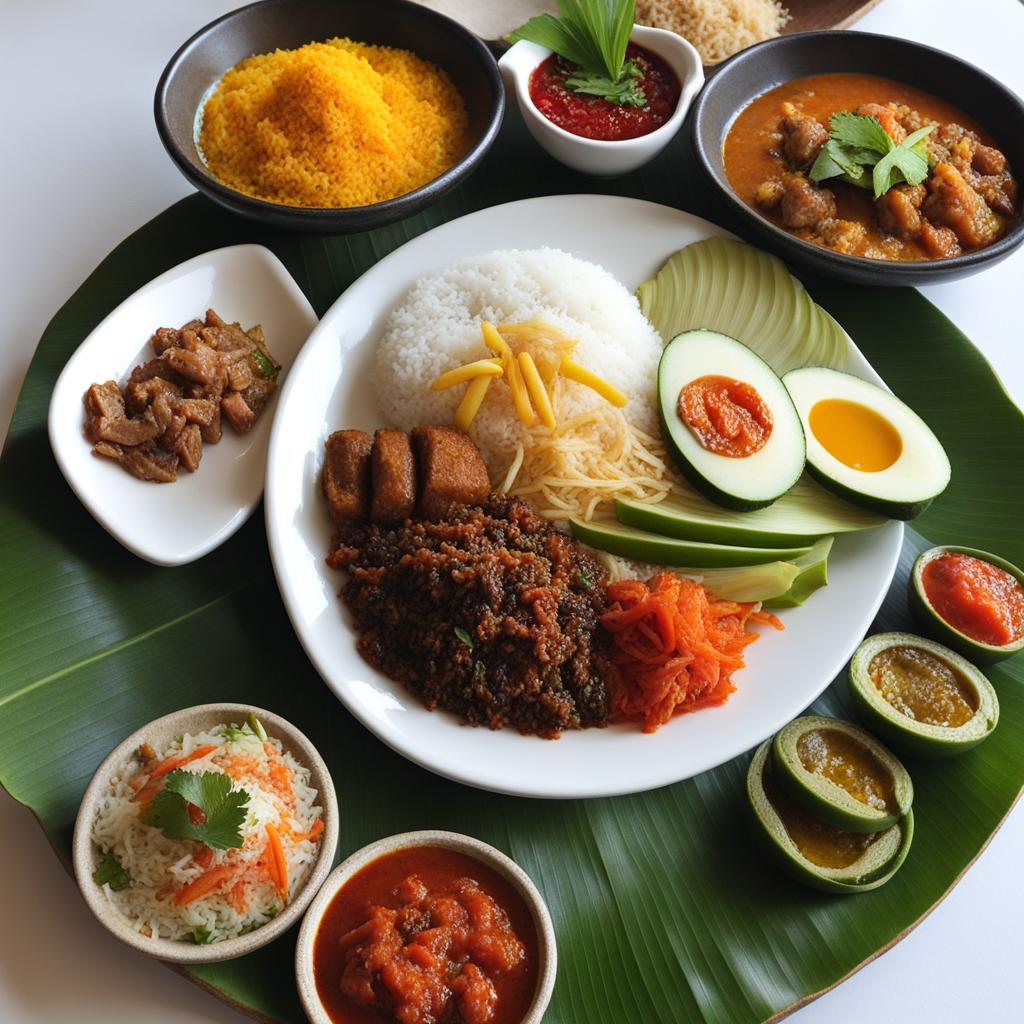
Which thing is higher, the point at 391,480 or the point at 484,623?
the point at 391,480

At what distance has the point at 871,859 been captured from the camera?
287cm

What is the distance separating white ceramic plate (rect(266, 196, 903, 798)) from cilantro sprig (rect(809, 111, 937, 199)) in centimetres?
69

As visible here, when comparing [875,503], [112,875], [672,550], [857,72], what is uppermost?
[857,72]

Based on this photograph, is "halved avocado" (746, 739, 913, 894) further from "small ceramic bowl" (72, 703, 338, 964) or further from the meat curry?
the meat curry

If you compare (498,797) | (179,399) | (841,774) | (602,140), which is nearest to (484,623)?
(498,797)

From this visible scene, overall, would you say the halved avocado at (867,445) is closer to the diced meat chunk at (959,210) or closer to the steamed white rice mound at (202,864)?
the diced meat chunk at (959,210)

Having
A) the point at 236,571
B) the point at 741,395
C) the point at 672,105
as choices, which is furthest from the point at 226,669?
the point at 672,105

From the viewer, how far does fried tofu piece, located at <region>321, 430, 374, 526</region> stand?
3.33m

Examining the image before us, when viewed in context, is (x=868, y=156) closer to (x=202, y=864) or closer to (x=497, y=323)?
(x=497, y=323)

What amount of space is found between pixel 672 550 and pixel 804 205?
5.92 feet

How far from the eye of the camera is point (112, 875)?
8.41ft

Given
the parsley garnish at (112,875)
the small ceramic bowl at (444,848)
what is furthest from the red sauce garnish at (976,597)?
the parsley garnish at (112,875)

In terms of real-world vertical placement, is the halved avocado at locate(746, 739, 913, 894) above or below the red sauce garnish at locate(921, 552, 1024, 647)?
below

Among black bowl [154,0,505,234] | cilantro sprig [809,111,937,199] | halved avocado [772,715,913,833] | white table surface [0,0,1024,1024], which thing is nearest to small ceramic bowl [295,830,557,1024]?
white table surface [0,0,1024,1024]
